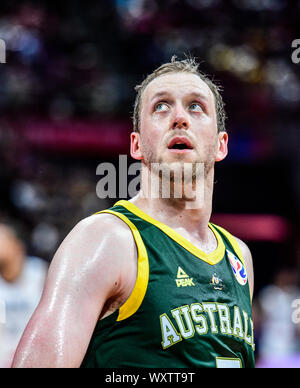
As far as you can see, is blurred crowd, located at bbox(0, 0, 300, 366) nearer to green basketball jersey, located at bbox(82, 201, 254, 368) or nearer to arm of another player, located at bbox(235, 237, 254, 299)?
arm of another player, located at bbox(235, 237, 254, 299)

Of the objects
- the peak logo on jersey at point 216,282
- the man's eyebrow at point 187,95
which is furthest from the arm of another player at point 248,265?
the man's eyebrow at point 187,95

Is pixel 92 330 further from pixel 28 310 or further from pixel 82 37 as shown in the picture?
pixel 82 37

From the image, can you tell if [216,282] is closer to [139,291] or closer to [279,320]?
[139,291]

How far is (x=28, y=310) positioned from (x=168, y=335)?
10.9 ft

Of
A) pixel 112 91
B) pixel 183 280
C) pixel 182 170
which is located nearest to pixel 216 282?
pixel 183 280

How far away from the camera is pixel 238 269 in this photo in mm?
2357

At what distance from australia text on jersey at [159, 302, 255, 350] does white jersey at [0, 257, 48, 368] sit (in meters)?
2.92

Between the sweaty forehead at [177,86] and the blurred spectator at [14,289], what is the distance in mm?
2909

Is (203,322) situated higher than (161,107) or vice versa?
(161,107)

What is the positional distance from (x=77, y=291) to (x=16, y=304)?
3.37 m

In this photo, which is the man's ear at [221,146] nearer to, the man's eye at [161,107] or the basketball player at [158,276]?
the basketball player at [158,276]

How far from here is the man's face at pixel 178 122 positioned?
2174mm

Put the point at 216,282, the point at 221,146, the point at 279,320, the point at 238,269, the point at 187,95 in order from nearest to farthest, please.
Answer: the point at 216,282, the point at 187,95, the point at 238,269, the point at 221,146, the point at 279,320
